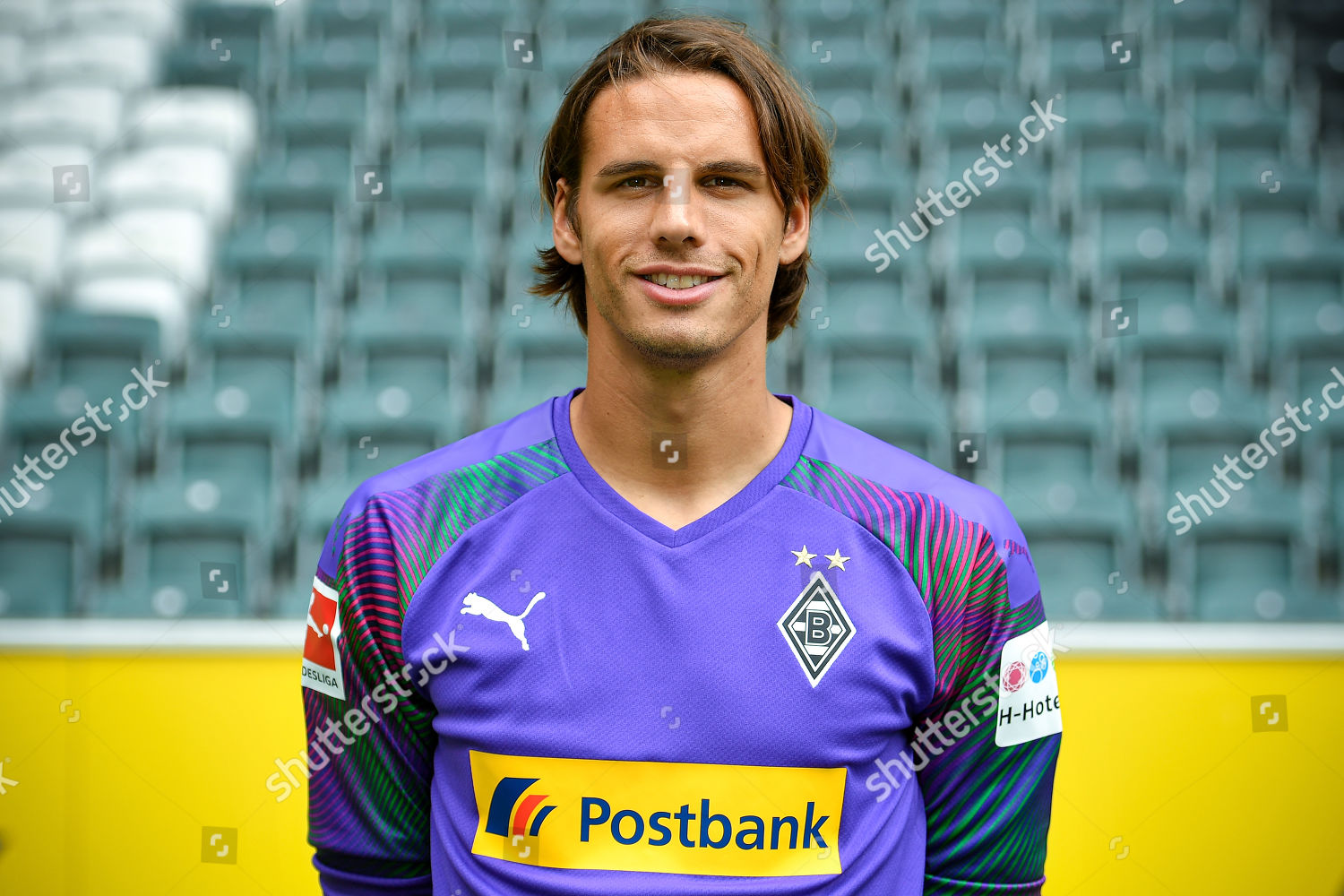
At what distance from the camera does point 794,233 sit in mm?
1727

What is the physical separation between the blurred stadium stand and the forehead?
2.16 metres

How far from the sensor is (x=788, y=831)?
1448 mm

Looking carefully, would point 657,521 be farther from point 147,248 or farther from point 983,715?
point 147,248

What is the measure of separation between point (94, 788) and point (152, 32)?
17.3 ft

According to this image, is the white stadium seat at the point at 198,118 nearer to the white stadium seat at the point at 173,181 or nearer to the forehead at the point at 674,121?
the white stadium seat at the point at 173,181

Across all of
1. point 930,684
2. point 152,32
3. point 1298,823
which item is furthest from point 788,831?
point 152,32

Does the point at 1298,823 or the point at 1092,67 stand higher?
the point at 1092,67

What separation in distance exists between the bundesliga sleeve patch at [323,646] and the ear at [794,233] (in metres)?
0.85

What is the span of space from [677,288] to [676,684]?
0.52m

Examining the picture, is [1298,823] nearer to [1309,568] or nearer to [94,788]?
[1309,568]

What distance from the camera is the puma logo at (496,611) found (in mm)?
1483

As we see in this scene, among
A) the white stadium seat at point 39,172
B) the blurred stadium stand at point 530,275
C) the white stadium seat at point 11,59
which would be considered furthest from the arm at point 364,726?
the white stadium seat at point 11,59

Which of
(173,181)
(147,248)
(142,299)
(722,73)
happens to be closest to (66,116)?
(173,181)

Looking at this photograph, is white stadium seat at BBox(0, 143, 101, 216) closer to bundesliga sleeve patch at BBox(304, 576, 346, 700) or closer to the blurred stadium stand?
the blurred stadium stand
